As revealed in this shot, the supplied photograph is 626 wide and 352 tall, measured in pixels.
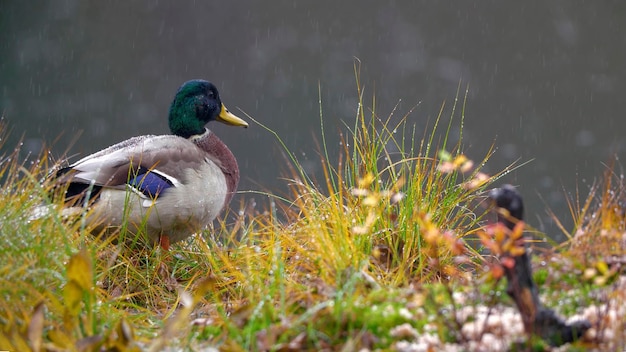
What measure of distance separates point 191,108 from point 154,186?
1.99 feet

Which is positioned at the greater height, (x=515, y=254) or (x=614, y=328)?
(x=515, y=254)

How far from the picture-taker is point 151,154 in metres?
2.97

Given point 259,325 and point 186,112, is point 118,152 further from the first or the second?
point 259,325

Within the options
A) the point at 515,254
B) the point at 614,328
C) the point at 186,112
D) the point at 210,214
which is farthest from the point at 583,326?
the point at 186,112

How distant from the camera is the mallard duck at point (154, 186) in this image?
111 inches

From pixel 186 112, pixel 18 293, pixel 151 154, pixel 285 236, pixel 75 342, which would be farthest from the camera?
pixel 186 112

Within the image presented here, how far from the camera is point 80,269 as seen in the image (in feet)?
5.86

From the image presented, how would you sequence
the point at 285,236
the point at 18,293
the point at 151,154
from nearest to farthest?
the point at 18,293, the point at 285,236, the point at 151,154

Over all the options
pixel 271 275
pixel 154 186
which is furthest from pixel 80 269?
pixel 154 186

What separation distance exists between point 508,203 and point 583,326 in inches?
11.1

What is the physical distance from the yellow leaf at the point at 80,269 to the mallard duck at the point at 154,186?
875 mm

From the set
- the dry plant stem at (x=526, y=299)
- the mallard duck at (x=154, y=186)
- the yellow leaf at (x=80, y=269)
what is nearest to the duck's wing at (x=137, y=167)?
the mallard duck at (x=154, y=186)

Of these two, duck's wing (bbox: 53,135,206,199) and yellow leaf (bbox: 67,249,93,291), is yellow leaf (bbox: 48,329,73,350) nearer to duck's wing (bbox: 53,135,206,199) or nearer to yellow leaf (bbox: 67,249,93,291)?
yellow leaf (bbox: 67,249,93,291)

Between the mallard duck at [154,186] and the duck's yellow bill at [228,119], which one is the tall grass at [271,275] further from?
the duck's yellow bill at [228,119]
